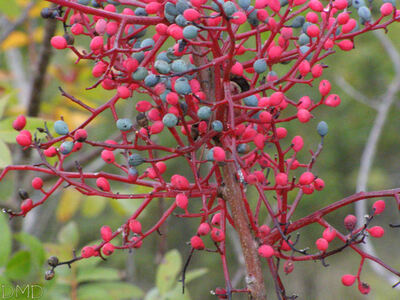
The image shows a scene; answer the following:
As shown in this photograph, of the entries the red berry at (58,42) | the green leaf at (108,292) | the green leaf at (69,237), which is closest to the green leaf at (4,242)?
the green leaf at (108,292)

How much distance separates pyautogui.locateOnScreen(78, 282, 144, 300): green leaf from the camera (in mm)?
1776

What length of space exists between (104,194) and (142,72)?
269 mm

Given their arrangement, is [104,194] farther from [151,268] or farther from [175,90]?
[151,268]

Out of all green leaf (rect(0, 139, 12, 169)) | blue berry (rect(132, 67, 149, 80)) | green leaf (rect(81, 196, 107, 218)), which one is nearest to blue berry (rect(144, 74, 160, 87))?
blue berry (rect(132, 67, 149, 80))

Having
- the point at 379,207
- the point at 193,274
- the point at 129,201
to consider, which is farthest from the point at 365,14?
the point at 129,201

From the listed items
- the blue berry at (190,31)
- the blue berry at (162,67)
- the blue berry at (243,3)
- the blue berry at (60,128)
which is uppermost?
the blue berry at (243,3)

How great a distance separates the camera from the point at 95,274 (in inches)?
73.4

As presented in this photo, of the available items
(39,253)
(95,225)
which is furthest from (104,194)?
(95,225)

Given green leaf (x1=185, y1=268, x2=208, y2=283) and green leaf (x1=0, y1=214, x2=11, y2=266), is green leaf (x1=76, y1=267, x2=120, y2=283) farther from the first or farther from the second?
green leaf (x1=0, y1=214, x2=11, y2=266)

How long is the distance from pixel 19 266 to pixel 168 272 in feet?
1.66

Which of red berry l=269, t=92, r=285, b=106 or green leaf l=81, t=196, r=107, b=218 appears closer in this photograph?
red berry l=269, t=92, r=285, b=106

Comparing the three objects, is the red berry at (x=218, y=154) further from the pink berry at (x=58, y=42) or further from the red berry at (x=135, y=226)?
the pink berry at (x=58, y=42)

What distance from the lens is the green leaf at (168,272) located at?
1.77m

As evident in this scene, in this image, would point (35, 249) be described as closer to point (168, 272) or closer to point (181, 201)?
point (168, 272)
